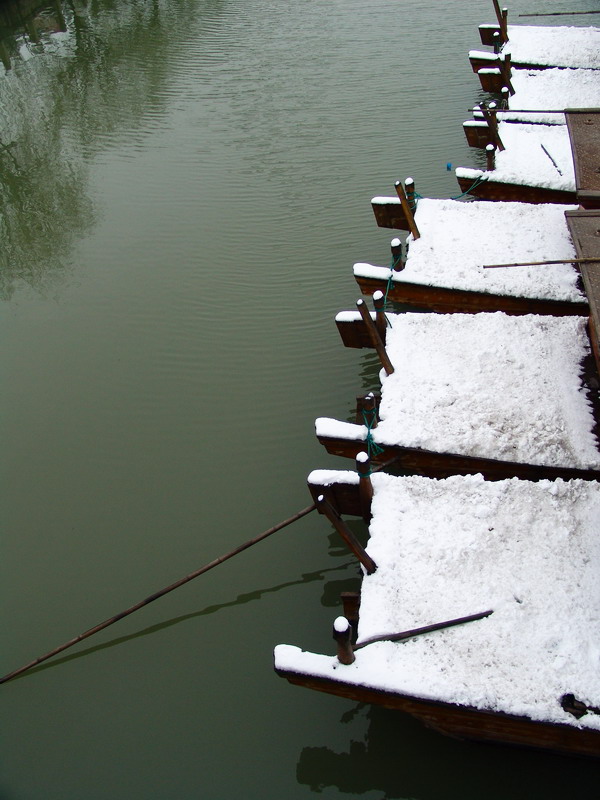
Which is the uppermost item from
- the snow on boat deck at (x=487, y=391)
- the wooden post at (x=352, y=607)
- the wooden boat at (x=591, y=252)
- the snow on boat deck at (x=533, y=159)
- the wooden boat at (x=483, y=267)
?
the wooden boat at (x=591, y=252)

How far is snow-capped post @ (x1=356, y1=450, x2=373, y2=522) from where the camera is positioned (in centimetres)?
491

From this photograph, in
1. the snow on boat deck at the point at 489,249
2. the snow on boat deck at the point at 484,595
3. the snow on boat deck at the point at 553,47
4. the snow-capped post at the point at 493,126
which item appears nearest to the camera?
the snow on boat deck at the point at 484,595

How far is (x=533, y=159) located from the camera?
976 centimetres

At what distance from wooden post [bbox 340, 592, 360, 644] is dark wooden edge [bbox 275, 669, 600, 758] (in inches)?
Result: 18.3

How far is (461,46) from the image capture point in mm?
15969

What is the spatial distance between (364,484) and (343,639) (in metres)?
1.34

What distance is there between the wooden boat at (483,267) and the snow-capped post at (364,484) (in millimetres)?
2986

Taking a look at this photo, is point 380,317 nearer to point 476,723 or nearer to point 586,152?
point 586,152

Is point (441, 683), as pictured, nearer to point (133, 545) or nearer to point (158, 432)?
point (133, 545)

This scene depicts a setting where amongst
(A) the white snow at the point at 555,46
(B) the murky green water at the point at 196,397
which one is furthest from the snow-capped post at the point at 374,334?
(A) the white snow at the point at 555,46

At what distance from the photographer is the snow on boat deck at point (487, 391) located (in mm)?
5586

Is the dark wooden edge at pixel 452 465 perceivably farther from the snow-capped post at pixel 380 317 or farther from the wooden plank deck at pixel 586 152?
the wooden plank deck at pixel 586 152

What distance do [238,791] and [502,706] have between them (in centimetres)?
202

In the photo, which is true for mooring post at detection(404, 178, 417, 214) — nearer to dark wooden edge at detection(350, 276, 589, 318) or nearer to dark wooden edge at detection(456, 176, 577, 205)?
dark wooden edge at detection(456, 176, 577, 205)
